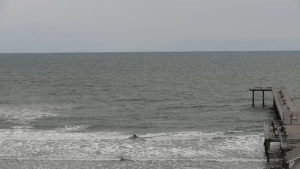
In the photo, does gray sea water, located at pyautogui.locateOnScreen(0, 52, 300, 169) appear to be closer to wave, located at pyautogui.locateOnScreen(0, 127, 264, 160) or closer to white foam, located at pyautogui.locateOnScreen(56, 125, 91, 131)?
wave, located at pyautogui.locateOnScreen(0, 127, 264, 160)

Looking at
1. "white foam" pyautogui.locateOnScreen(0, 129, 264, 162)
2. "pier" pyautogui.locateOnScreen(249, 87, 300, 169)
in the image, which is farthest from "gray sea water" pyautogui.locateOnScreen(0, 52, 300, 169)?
"pier" pyautogui.locateOnScreen(249, 87, 300, 169)

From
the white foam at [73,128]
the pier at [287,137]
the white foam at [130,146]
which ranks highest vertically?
the pier at [287,137]

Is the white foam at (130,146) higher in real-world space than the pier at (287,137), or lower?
lower

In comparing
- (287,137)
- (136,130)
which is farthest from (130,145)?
(287,137)

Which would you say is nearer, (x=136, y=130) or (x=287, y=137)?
(x=287, y=137)

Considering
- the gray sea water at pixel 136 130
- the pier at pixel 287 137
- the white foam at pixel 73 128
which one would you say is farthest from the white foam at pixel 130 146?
the pier at pixel 287 137

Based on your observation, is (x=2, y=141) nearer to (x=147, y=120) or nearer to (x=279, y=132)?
(x=147, y=120)

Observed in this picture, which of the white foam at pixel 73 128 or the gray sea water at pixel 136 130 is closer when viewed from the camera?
the gray sea water at pixel 136 130

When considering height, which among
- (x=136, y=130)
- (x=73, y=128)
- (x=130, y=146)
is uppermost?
(x=73, y=128)

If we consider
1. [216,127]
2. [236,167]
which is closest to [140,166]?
[236,167]

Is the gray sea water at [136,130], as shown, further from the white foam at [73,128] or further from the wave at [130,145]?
the white foam at [73,128]

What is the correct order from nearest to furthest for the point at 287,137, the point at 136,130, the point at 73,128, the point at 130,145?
the point at 287,137
the point at 130,145
the point at 136,130
the point at 73,128

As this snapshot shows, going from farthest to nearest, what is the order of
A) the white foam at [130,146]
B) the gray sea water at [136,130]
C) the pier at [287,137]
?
the white foam at [130,146], the gray sea water at [136,130], the pier at [287,137]

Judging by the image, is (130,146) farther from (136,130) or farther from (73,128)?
(73,128)
